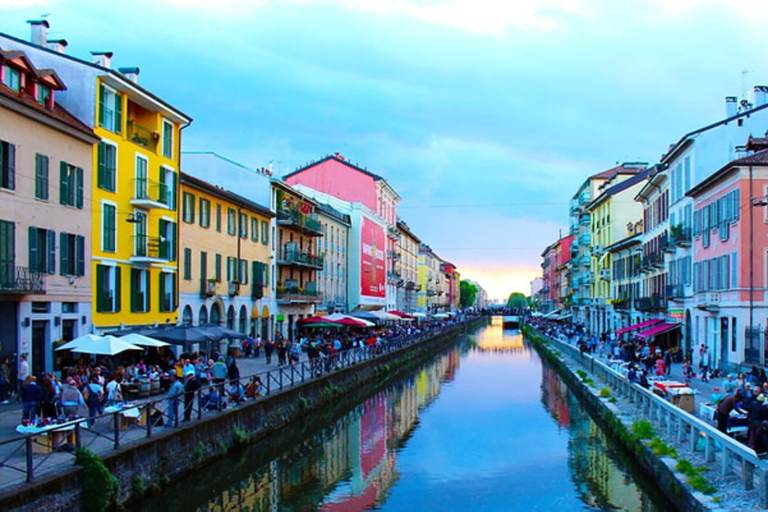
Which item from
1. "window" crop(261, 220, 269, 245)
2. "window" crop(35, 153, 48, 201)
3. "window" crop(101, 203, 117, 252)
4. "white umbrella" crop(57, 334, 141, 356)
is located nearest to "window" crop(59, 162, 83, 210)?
"window" crop(35, 153, 48, 201)

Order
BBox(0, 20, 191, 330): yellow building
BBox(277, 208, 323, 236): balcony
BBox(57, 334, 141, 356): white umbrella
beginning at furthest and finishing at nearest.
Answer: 1. BBox(277, 208, 323, 236): balcony
2. BBox(0, 20, 191, 330): yellow building
3. BBox(57, 334, 141, 356): white umbrella

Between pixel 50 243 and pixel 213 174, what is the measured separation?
2351 centimetres

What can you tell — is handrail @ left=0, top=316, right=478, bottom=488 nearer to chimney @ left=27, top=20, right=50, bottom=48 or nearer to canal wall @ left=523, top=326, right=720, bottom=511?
canal wall @ left=523, top=326, right=720, bottom=511

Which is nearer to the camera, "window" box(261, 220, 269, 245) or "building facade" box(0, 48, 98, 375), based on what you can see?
"building facade" box(0, 48, 98, 375)

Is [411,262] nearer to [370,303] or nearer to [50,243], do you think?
[370,303]

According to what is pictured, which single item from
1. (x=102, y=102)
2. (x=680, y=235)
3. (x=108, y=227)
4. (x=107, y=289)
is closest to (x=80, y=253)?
(x=108, y=227)

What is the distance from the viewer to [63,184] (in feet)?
83.5

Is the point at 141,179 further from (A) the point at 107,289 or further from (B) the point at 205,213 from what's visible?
(B) the point at 205,213

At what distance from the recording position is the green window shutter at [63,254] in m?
25.4

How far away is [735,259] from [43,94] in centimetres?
2638

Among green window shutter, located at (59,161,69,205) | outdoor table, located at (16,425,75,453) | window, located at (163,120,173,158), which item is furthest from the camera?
window, located at (163,120,173,158)

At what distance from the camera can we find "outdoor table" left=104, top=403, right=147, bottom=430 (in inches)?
650

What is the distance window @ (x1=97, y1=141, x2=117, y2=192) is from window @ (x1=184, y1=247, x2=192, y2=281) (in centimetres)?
781

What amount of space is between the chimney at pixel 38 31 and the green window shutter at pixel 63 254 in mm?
7698
